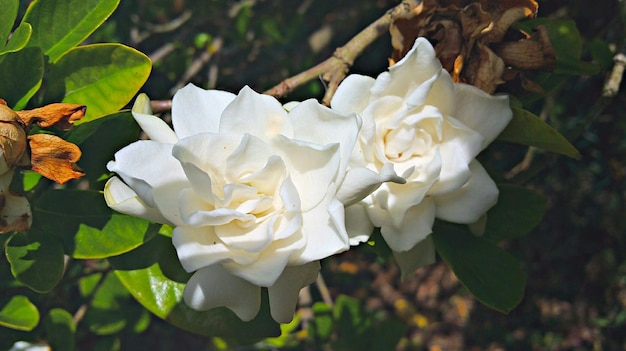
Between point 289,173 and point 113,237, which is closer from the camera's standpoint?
point 289,173

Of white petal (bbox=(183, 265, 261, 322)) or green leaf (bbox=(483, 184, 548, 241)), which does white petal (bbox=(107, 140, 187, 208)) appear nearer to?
white petal (bbox=(183, 265, 261, 322))

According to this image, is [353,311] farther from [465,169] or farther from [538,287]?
[538,287]

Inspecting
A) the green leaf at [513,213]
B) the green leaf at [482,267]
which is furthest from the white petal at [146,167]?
the green leaf at [513,213]

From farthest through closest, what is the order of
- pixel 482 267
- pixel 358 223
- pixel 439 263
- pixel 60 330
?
pixel 439 263, pixel 60 330, pixel 482 267, pixel 358 223

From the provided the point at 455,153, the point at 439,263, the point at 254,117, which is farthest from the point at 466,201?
the point at 439,263

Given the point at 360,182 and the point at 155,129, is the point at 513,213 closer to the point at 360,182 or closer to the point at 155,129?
the point at 360,182

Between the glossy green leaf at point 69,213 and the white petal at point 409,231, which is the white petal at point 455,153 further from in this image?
the glossy green leaf at point 69,213

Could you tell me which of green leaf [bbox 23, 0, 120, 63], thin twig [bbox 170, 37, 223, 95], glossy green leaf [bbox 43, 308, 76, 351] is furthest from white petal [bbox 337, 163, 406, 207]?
thin twig [bbox 170, 37, 223, 95]

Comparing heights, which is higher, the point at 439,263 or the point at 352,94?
the point at 352,94
